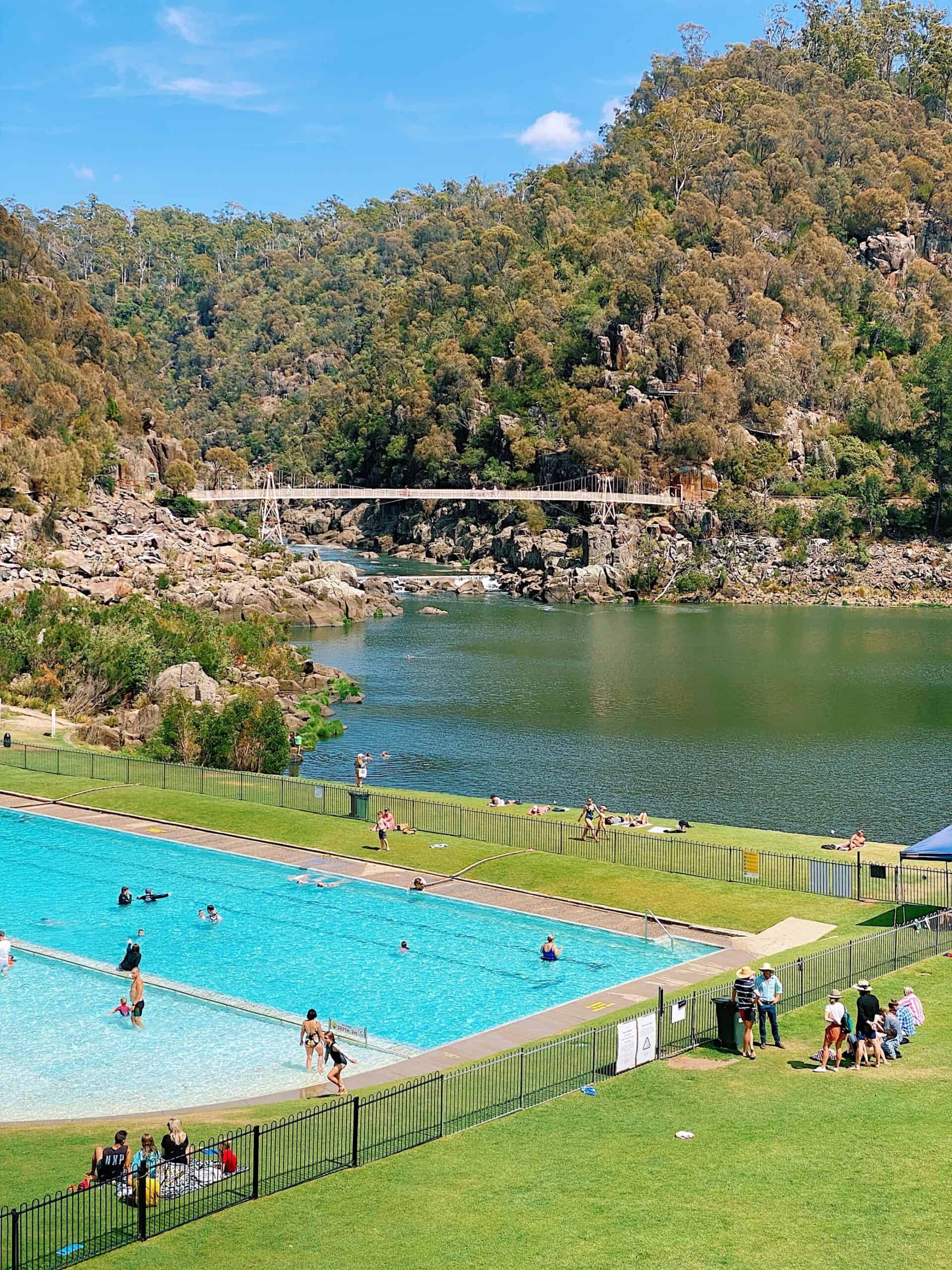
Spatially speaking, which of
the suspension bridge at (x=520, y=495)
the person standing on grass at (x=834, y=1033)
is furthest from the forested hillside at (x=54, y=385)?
the person standing on grass at (x=834, y=1033)

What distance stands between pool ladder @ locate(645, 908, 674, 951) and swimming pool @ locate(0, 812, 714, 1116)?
0.22 m

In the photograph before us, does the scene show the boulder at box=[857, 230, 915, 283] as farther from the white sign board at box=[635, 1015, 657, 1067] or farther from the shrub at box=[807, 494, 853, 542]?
the white sign board at box=[635, 1015, 657, 1067]

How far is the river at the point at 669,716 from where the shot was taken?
57312mm

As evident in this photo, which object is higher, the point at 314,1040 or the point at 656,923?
the point at 656,923

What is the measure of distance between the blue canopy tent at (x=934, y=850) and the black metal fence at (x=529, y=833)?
5.93ft

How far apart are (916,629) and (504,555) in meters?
62.4

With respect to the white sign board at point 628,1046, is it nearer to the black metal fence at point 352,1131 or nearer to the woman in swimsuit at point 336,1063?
the black metal fence at point 352,1131

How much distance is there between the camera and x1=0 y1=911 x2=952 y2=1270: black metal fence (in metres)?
17.2

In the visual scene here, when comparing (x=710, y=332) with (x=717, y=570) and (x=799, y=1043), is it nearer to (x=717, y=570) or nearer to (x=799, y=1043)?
(x=717, y=570)

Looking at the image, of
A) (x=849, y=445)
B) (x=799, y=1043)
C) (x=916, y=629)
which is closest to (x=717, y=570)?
(x=849, y=445)

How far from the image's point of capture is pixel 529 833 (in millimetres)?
42750

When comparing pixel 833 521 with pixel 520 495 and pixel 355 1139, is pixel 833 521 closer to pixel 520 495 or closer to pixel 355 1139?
pixel 520 495

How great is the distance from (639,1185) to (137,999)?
14170mm

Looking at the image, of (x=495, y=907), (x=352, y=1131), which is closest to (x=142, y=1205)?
(x=352, y=1131)
